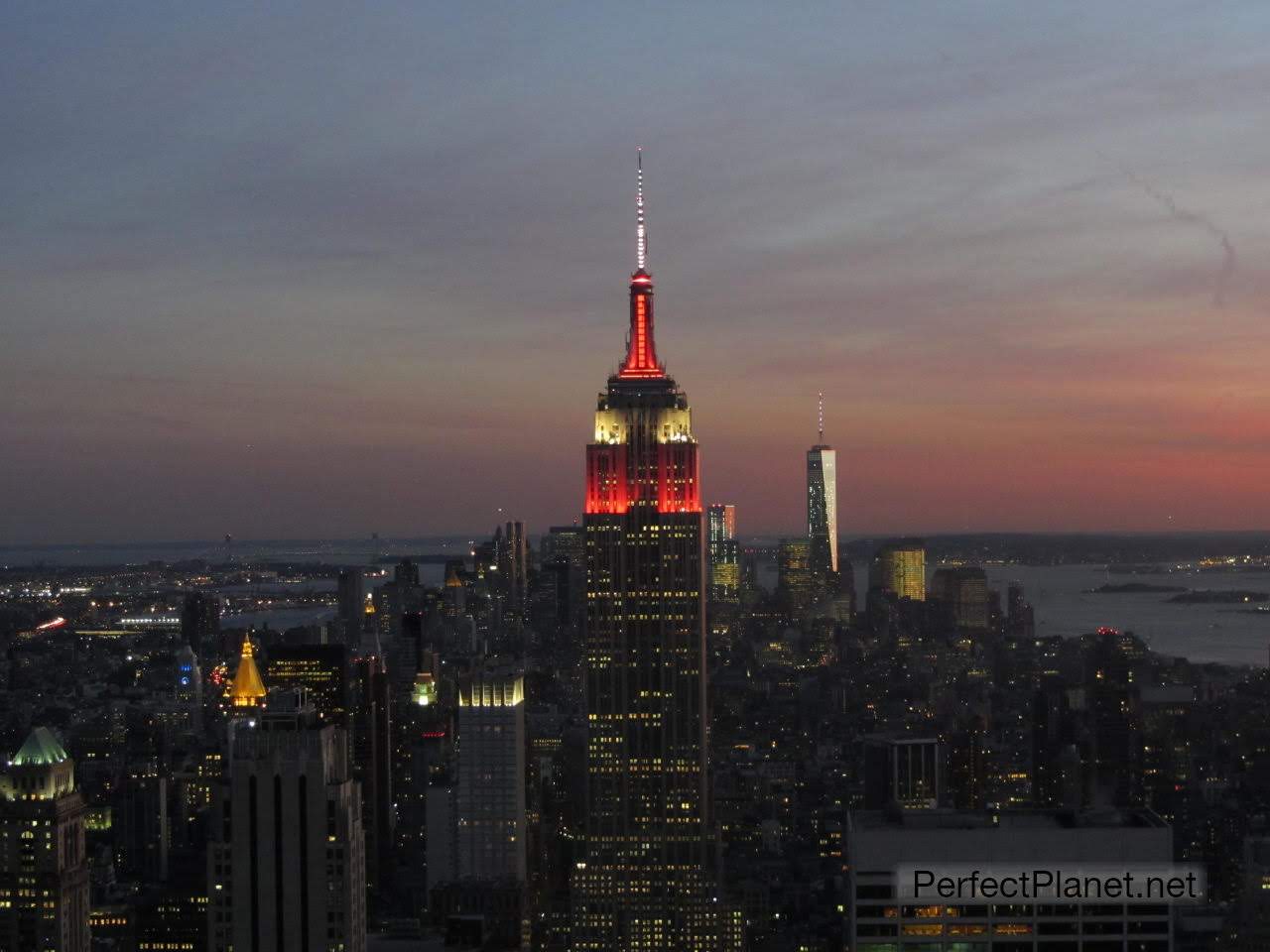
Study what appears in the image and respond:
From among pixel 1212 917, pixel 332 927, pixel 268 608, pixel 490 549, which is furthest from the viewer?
pixel 268 608

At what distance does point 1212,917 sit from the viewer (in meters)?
28.3

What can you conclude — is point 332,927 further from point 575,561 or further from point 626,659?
point 575,561

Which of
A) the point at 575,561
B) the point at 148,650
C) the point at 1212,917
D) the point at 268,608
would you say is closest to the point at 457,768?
the point at 575,561

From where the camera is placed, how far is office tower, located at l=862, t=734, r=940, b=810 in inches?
1838

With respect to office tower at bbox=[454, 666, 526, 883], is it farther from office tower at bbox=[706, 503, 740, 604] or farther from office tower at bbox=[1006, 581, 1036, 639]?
office tower at bbox=[1006, 581, 1036, 639]

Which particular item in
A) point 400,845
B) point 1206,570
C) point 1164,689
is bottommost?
point 400,845

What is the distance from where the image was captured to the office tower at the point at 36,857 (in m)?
30.2

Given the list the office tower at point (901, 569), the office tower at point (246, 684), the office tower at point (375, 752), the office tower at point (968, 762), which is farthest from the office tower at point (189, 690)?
the office tower at point (901, 569)

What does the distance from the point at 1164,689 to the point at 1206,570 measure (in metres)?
6.06

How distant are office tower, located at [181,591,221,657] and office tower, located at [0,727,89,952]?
44800 mm

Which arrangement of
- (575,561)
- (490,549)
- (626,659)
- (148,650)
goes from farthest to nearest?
(490,549)
(148,650)
(575,561)
(626,659)

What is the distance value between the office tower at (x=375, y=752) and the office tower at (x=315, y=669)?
49cm

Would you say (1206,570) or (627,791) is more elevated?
(1206,570)

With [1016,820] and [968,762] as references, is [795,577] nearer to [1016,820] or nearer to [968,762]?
[968,762]
